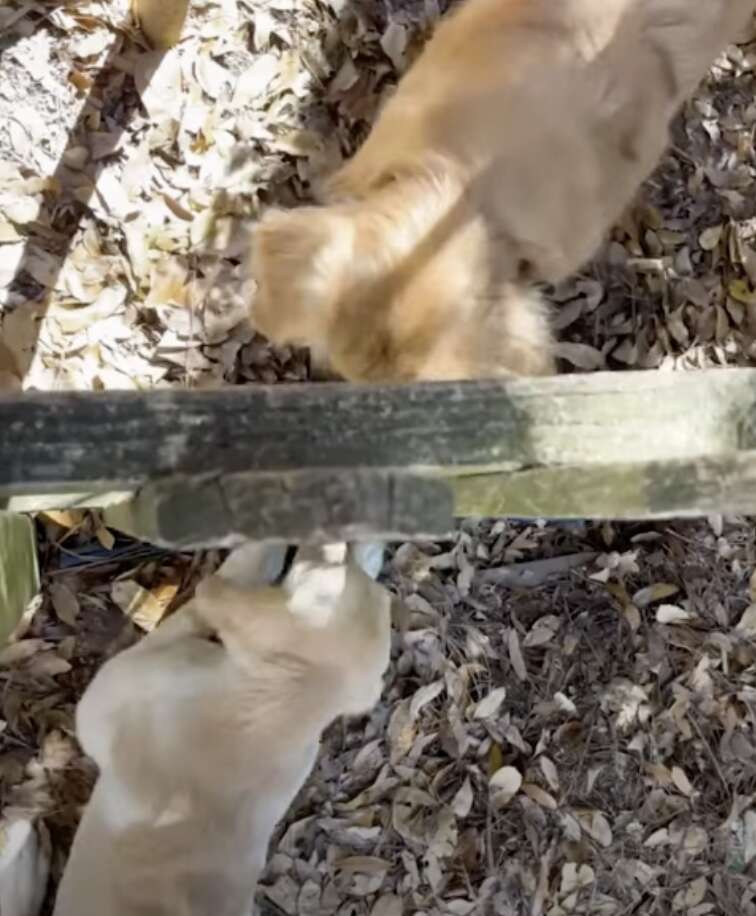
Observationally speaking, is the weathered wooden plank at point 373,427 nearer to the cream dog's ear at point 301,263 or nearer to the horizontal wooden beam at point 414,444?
the horizontal wooden beam at point 414,444

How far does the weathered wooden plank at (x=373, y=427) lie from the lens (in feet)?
3.08

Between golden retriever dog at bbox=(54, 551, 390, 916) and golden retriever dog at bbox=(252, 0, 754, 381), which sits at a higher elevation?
golden retriever dog at bbox=(252, 0, 754, 381)

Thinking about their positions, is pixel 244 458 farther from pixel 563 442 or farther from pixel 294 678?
pixel 294 678

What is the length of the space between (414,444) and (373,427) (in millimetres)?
36

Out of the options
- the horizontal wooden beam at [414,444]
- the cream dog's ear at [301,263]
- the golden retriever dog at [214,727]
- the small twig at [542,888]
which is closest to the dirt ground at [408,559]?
the small twig at [542,888]

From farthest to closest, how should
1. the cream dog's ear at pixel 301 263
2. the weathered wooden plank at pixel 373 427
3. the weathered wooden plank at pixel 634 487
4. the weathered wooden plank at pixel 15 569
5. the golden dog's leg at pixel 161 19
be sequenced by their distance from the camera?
the golden dog's leg at pixel 161 19 → the weathered wooden plank at pixel 15 569 → the cream dog's ear at pixel 301 263 → the weathered wooden plank at pixel 634 487 → the weathered wooden plank at pixel 373 427

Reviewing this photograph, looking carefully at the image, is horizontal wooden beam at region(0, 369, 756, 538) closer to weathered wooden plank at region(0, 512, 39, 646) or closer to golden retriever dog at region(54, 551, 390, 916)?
golden retriever dog at region(54, 551, 390, 916)

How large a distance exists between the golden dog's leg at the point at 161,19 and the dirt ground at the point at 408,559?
1.2 inches

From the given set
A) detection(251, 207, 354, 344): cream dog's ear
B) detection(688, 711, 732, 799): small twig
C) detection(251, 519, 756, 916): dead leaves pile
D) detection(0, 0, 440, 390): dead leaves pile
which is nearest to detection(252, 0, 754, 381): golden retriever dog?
detection(251, 207, 354, 344): cream dog's ear

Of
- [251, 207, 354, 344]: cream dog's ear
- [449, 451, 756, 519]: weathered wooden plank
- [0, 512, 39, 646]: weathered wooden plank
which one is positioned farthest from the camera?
[0, 512, 39, 646]: weathered wooden plank

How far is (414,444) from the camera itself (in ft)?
3.35

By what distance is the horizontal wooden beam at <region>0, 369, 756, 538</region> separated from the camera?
0.95 m

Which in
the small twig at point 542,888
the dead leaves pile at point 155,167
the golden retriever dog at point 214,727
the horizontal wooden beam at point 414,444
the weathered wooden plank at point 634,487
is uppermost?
the horizontal wooden beam at point 414,444

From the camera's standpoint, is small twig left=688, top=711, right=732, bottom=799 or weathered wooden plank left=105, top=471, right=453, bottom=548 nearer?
weathered wooden plank left=105, top=471, right=453, bottom=548
